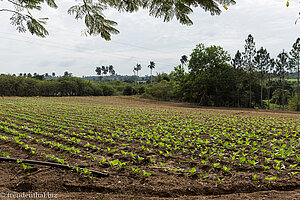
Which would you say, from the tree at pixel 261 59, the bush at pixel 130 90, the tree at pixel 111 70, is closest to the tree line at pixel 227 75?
the tree at pixel 261 59

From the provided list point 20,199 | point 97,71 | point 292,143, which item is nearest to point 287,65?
point 292,143

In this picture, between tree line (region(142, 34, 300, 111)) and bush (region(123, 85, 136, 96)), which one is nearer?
tree line (region(142, 34, 300, 111))

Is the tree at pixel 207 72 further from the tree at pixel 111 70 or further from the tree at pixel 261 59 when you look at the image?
the tree at pixel 111 70

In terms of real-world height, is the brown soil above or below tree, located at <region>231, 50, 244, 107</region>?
below

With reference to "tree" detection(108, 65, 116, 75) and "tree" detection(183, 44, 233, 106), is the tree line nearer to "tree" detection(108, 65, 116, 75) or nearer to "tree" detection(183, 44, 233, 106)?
"tree" detection(183, 44, 233, 106)

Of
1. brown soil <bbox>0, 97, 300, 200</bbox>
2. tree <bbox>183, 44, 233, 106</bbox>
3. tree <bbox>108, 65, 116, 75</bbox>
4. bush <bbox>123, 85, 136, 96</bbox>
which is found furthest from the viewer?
tree <bbox>108, 65, 116, 75</bbox>

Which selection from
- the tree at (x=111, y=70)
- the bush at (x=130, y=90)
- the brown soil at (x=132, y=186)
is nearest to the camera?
the brown soil at (x=132, y=186)

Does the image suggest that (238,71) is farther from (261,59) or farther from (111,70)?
(111,70)

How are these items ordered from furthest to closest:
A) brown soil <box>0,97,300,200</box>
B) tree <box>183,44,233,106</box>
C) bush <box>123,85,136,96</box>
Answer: bush <box>123,85,136,96</box> < tree <box>183,44,233,106</box> < brown soil <box>0,97,300,200</box>

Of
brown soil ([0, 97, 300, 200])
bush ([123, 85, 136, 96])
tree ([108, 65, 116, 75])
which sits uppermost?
tree ([108, 65, 116, 75])

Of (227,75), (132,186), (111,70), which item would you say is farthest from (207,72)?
(111,70)

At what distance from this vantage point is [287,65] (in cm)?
3359

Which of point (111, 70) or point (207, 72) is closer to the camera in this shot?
point (207, 72)

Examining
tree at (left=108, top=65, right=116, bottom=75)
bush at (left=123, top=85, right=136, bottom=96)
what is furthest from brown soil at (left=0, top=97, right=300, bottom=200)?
tree at (left=108, top=65, right=116, bottom=75)
